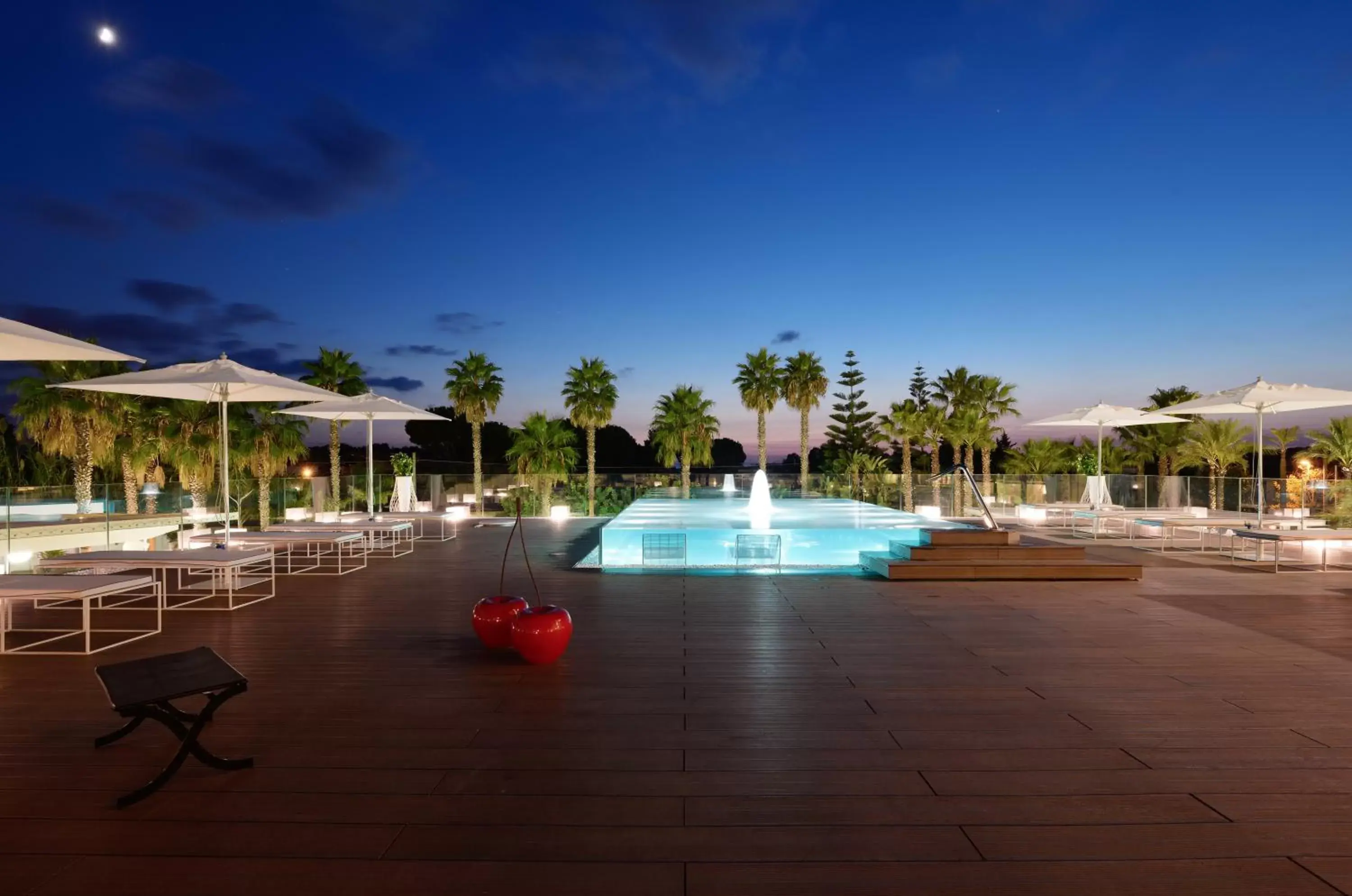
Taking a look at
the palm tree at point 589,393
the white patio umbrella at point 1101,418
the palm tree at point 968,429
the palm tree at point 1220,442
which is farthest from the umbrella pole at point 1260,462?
the palm tree at point 968,429

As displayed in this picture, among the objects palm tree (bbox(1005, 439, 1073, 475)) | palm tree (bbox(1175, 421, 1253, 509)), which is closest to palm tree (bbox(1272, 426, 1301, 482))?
palm tree (bbox(1175, 421, 1253, 509))

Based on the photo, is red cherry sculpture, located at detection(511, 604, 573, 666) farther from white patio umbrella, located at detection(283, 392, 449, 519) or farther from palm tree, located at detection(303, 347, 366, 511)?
palm tree, located at detection(303, 347, 366, 511)

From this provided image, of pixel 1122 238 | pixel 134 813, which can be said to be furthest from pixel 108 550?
pixel 1122 238

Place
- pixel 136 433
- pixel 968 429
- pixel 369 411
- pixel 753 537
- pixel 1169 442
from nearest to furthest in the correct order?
pixel 753 537, pixel 369 411, pixel 136 433, pixel 1169 442, pixel 968 429

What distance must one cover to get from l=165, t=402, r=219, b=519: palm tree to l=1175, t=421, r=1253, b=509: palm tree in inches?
1056

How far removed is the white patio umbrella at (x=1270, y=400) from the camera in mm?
9164

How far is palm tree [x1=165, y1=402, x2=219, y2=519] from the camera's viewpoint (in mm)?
15727

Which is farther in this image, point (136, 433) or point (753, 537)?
point (136, 433)

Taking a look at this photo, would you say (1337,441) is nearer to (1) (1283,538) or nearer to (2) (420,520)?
(1) (1283,538)

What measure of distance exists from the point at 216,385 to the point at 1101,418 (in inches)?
575

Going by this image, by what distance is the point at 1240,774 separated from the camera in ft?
9.29

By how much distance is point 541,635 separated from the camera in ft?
14.2

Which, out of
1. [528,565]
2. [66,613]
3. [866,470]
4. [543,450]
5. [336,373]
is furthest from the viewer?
[866,470]

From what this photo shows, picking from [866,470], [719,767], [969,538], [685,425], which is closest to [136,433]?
[685,425]
